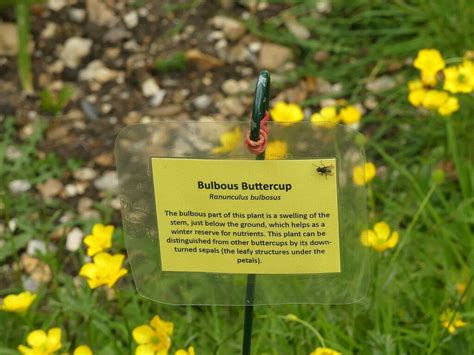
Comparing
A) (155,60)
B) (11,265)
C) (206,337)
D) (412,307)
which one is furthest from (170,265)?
(155,60)

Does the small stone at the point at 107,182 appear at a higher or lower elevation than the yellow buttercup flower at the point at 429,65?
lower

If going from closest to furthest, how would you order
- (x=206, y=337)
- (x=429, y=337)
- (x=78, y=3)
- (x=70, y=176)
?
(x=429, y=337) < (x=206, y=337) < (x=70, y=176) < (x=78, y=3)

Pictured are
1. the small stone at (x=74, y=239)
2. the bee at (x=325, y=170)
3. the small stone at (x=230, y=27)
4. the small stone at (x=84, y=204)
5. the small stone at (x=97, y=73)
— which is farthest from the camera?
the small stone at (x=230, y=27)

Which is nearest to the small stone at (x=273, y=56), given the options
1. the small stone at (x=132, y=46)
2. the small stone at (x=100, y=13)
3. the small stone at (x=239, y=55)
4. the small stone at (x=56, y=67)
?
the small stone at (x=239, y=55)

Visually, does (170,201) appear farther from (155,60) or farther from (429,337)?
(155,60)

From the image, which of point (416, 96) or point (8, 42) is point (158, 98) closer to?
point (8, 42)

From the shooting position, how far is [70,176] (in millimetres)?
2023

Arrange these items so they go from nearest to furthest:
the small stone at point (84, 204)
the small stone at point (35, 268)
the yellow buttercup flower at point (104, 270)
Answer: the yellow buttercup flower at point (104, 270)
the small stone at point (35, 268)
the small stone at point (84, 204)

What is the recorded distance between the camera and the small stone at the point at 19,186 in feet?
6.43

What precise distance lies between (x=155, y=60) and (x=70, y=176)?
49cm

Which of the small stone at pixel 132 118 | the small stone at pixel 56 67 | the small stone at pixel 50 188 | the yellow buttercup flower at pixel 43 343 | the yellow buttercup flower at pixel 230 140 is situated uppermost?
the small stone at pixel 56 67

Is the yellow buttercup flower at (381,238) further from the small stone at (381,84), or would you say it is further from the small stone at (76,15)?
the small stone at (76,15)

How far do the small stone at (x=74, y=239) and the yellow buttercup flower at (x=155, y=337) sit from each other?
0.70 m

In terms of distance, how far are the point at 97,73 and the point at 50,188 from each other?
46 cm
